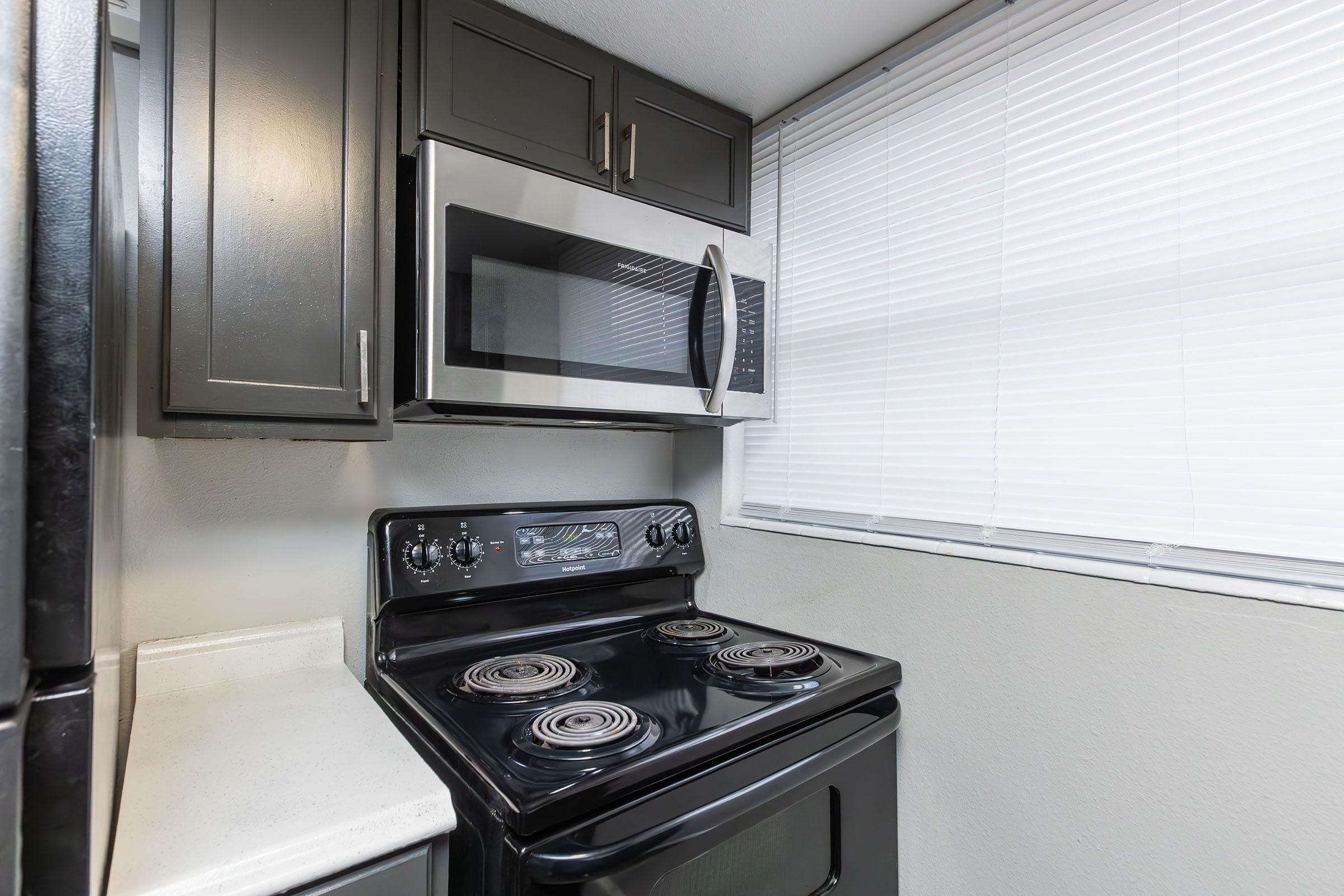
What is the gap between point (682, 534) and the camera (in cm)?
178

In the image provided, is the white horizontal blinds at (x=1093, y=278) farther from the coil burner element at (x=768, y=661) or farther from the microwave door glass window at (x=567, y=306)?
the microwave door glass window at (x=567, y=306)

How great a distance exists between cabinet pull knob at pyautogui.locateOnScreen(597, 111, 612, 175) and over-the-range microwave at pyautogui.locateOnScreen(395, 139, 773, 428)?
7 cm

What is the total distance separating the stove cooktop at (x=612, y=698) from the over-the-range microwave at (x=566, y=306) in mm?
506

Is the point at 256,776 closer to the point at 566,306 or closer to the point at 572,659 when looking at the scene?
the point at 572,659

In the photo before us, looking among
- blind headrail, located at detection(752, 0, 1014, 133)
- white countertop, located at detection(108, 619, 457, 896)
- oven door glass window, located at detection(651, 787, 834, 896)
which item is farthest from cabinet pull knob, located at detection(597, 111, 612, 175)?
oven door glass window, located at detection(651, 787, 834, 896)

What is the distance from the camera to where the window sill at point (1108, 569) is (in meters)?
0.87

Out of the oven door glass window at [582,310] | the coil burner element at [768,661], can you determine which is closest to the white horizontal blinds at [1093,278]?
the coil burner element at [768,661]

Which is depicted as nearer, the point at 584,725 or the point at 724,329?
the point at 584,725

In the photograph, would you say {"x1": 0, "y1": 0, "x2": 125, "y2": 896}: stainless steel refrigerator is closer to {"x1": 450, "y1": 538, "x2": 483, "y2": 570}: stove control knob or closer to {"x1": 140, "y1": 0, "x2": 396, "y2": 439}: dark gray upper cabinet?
{"x1": 140, "y1": 0, "x2": 396, "y2": 439}: dark gray upper cabinet

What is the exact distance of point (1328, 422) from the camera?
0.88 m

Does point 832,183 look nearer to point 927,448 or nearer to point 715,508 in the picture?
point 927,448

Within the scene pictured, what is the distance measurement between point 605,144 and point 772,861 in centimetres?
135

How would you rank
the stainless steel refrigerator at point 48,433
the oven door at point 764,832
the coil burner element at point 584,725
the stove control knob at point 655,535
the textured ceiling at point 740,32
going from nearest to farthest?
the stainless steel refrigerator at point 48,433
the oven door at point 764,832
the coil burner element at point 584,725
the textured ceiling at point 740,32
the stove control knob at point 655,535

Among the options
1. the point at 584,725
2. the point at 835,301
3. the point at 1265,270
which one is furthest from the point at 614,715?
the point at 1265,270
